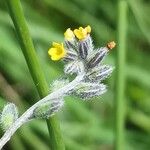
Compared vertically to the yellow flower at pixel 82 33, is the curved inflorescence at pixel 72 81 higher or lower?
lower

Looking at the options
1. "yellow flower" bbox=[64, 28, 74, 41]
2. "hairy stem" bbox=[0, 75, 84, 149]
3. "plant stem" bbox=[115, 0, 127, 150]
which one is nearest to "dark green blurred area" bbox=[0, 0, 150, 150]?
"plant stem" bbox=[115, 0, 127, 150]

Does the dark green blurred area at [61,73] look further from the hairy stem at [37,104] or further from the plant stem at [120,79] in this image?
the hairy stem at [37,104]

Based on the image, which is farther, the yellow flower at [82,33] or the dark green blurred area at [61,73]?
the dark green blurred area at [61,73]

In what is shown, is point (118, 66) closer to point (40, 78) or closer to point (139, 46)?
point (40, 78)

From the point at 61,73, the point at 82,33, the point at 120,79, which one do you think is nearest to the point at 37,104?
the point at 82,33

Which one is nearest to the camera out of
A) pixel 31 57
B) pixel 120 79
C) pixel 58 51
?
pixel 31 57

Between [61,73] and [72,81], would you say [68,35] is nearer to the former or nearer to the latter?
[72,81]

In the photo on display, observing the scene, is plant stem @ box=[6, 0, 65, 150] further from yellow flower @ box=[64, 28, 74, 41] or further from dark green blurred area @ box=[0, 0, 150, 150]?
dark green blurred area @ box=[0, 0, 150, 150]

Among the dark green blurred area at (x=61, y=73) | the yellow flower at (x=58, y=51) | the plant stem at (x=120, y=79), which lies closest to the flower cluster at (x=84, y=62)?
the yellow flower at (x=58, y=51)
